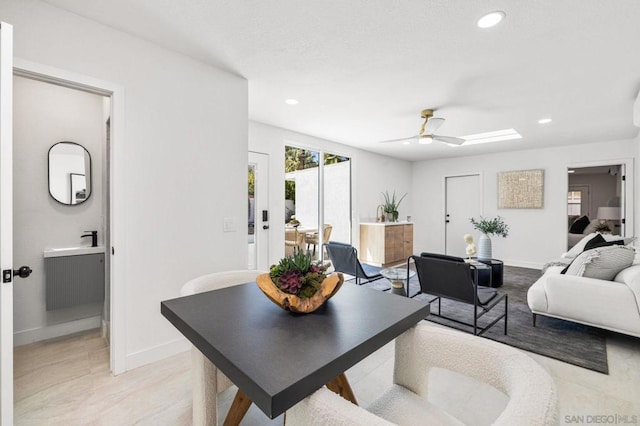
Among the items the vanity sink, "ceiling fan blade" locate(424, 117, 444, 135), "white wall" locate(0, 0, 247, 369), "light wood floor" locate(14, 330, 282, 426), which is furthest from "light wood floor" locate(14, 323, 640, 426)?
"ceiling fan blade" locate(424, 117, 444, 135)

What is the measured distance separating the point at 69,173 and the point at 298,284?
113 inches

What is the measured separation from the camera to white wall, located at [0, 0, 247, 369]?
6.17 ft

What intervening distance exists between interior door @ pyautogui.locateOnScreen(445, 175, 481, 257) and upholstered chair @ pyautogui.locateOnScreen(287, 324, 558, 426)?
6144mm

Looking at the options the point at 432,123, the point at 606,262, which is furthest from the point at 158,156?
the point at 606,262

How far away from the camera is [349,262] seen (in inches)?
150

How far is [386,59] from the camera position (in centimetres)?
234

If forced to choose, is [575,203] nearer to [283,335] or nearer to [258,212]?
[258,212]

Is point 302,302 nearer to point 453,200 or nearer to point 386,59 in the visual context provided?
point 386,59

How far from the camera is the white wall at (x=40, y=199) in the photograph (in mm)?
2541

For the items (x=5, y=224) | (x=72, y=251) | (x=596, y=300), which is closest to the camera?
(x=5, y=224)

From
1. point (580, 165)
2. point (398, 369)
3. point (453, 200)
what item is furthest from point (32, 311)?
point (580, 165)

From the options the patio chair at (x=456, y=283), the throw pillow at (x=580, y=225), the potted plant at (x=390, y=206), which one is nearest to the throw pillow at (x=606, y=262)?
the patio chair at (x=456, y=283)

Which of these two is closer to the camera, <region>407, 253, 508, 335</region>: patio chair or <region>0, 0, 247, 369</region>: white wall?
<region>0, 0, 247, 369</region>: white wall

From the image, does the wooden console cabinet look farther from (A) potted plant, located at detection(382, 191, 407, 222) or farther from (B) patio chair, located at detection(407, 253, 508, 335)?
(B) patio chair, located at detection(407, 253, 508, 335)
